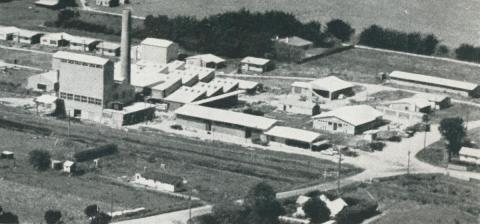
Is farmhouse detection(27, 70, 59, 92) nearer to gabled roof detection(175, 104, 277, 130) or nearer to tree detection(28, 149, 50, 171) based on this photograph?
gabled roof detection(175, 104, 277, 130)

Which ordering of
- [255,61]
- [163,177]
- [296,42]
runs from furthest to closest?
[296,42] < [255,61] < [163,177]

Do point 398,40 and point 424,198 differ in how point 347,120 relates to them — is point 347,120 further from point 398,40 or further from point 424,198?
point 398,40

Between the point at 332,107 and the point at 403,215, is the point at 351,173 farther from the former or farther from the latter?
the point at 332,107

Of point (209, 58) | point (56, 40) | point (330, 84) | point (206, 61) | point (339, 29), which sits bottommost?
point (330, 84)

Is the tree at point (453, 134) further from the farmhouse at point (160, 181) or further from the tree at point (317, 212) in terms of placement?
the farmhouse at point (160, 181)

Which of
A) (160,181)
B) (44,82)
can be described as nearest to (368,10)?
(44,82)

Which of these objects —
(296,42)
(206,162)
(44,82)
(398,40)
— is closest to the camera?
(206,162)

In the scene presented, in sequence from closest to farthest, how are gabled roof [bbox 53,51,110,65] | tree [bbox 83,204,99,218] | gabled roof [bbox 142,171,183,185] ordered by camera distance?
tree [bbox 83,204,99,218] → gabled roof [bbox 142,171,183,185] → gabled roof [bbox 53,51,110,65]

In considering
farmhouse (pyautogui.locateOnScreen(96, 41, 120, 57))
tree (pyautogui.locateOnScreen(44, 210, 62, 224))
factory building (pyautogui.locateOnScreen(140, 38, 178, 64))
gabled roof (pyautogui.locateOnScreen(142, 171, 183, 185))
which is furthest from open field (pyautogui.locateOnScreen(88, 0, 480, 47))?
tree (pyautogui.locateOnScreen(44, 210, 62, 224))
